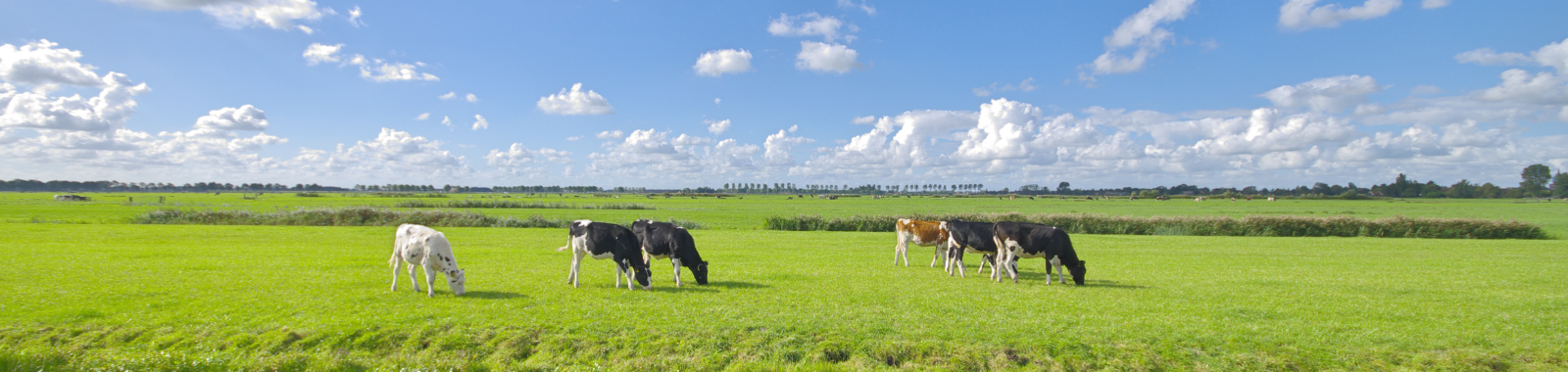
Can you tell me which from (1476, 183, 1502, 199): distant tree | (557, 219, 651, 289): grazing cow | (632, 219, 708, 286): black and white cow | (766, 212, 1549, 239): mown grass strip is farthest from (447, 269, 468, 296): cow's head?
(1476, 183, 1502, 199): distant tree

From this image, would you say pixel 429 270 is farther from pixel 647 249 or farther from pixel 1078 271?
pixel 1078 271

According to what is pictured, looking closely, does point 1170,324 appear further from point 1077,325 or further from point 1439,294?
point 1439,294

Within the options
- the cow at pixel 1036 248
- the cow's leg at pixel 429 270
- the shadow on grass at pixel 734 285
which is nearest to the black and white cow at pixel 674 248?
the shadow on grass at pixel 734 285

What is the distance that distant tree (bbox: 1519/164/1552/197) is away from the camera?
13025cm

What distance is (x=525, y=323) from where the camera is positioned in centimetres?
851

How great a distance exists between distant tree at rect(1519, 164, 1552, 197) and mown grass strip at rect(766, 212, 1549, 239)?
5961 inches

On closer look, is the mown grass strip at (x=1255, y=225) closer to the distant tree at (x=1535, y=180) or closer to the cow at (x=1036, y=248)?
the cow at (x=1036, y=248)

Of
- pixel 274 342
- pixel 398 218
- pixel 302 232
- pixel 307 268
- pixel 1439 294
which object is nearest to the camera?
pixel 274 342

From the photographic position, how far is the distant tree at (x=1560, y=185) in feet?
406

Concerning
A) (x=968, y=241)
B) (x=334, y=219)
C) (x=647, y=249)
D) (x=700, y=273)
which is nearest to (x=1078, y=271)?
(x=968, y=241)

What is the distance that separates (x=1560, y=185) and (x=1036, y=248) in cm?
18778

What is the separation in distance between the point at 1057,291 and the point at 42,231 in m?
36.6

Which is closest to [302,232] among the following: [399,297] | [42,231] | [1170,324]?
[42,231]

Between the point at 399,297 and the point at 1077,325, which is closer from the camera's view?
the point at 1077,325
